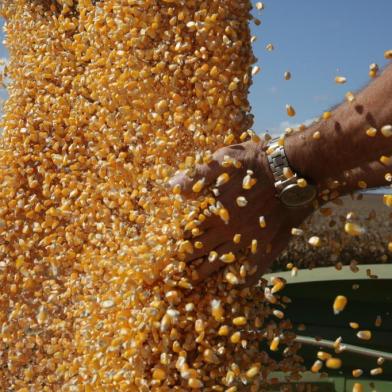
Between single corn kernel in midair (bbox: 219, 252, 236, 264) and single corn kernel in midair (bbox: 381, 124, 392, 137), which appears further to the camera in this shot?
single corn kernel in midair (bbox: 219, 252, 236, 264)

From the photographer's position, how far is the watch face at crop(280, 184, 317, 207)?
145 cm

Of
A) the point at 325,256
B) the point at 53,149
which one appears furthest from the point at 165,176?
the point at 325,256

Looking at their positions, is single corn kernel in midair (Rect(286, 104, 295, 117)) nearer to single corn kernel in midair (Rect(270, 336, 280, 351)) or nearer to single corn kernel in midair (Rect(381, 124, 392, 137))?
single corn kernel in midair (Rect(381, 124, 392, 137))

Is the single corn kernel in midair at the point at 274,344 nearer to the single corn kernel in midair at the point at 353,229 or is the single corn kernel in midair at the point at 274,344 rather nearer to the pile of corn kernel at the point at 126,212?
the pile of corn kernel at the point at 126,212

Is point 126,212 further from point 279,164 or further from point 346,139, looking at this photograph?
point 346,139

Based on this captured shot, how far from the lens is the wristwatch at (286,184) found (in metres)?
1.45

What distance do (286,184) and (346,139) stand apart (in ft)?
0.61

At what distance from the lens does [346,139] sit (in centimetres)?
138

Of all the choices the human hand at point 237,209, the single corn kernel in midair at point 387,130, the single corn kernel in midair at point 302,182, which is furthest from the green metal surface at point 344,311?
the single corn kernel in midair at point 387,130

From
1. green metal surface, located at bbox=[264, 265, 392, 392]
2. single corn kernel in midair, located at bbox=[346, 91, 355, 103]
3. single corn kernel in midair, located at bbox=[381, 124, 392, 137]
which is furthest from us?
green metal surface, located at bbox=[264, 265, 392, 392]

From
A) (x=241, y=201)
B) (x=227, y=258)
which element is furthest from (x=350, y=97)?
(x=227, y=258)

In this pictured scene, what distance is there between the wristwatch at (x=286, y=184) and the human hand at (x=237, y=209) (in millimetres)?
23

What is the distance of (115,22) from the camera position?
6.15ft

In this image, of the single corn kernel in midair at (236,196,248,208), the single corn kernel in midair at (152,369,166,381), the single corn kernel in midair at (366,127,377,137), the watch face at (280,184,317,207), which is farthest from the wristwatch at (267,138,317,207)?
the single corn kernel in midair at (152,369,166,381)
